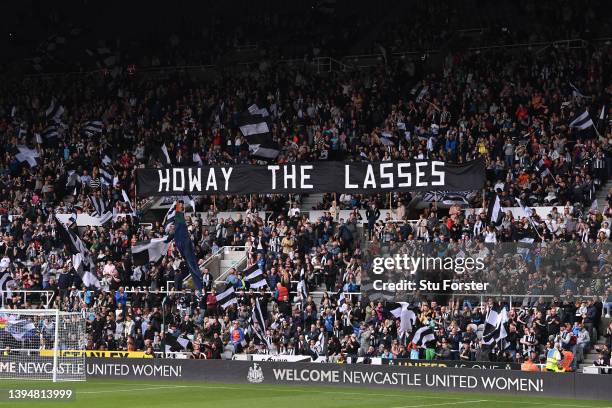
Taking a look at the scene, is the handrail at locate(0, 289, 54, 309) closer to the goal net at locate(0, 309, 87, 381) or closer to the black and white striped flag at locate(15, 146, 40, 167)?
the goal net at locate(0, 309, 87, 381)

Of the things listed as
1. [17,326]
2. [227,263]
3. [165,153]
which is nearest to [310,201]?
[227,263]

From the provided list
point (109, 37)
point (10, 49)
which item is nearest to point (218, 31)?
point (109, 37)

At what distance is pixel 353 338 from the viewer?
1481 inches

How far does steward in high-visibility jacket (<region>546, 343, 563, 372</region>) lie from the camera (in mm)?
33938

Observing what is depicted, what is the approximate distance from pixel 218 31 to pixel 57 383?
29707 mm

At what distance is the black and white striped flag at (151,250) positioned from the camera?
147ft

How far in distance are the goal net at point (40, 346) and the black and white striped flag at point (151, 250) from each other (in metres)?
5.53

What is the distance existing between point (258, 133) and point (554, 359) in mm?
18514

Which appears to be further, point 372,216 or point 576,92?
point 576,92

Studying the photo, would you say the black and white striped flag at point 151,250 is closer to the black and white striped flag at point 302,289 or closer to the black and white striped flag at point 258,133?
the black and white striped flag at point 258,133

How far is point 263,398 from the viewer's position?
108ft

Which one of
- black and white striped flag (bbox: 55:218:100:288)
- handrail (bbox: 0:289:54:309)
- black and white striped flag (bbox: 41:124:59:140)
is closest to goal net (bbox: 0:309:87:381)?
handrail (bbox: 0:289:54:309)

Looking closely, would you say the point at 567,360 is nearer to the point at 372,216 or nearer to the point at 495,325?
the point at 495,325

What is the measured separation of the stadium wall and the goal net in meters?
2.66
